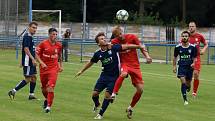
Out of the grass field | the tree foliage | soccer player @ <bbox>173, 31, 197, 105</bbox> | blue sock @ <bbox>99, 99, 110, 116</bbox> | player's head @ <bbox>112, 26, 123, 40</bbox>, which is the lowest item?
the grass field

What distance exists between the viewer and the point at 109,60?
43.7ft

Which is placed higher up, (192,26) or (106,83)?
(192,26)

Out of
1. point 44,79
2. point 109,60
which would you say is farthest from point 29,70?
point 109,60

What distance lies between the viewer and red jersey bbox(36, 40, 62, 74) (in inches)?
567

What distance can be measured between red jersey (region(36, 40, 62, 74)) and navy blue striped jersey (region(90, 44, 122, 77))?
133 cm

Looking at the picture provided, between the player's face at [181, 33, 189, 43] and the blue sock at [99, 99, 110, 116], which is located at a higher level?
the player's face at [181, 33, 189, 43]

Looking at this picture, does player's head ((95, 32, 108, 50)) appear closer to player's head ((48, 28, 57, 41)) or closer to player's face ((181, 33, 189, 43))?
player's head ((48, 28, 57, 41))

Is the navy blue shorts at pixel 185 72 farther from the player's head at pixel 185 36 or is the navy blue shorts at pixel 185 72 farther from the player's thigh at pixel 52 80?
the player's thigh at pixel 52 80

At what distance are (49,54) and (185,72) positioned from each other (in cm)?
427

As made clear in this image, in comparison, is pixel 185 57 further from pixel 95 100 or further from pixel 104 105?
pixel 104 105

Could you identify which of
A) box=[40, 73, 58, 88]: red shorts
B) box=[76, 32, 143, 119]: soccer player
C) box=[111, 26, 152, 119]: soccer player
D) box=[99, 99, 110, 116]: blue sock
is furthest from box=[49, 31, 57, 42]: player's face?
box=[99, 99, 110, 116]: blue sock

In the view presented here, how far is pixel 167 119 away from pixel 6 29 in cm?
3706

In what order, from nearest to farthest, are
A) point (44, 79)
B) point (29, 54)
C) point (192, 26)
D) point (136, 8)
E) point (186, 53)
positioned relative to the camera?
point (44, 79) → point (29, 54) → point (186, 53) → point (192, 26) → point (136, 8)

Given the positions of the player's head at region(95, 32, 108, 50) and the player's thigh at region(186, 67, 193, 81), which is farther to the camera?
the player's thigh at region(186, 67, 193, 81)
